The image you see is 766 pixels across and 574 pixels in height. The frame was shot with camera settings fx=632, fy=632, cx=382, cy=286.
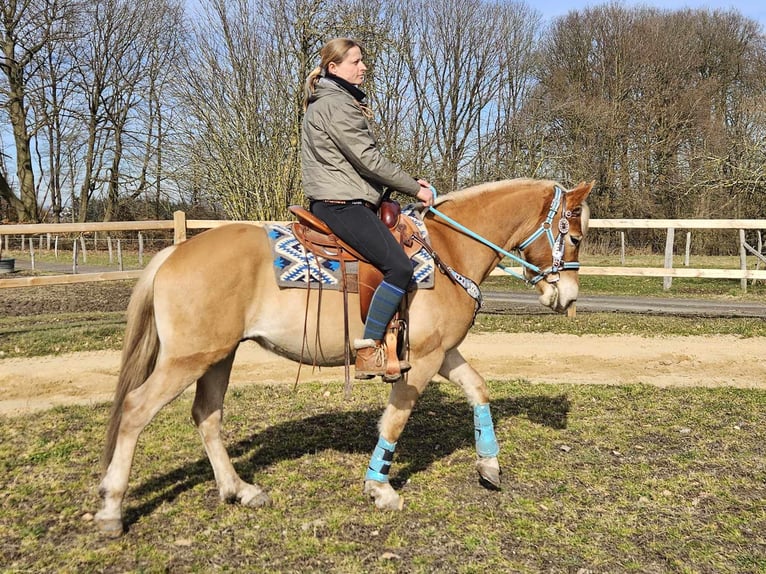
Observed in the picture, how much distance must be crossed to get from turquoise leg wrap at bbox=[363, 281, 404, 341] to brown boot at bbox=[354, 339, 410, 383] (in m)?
0.07

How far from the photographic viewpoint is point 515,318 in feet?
44.5

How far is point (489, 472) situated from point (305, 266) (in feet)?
7.02

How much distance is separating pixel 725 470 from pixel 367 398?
12.7 ft

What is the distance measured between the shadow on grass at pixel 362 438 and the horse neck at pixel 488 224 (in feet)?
5.99

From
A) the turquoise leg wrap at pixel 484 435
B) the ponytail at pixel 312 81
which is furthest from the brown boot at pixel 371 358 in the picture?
the ponytail at pixel 312 81

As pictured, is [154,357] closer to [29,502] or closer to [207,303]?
[207,303]

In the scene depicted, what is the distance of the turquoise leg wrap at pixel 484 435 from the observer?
501 cm

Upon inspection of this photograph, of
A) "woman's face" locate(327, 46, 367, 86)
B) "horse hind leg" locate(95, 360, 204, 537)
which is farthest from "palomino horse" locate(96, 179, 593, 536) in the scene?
"woman's face" locate(327, 46, 367, 86)

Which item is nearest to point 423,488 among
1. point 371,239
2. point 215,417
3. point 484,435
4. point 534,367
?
point 484,435

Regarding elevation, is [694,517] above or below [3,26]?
below

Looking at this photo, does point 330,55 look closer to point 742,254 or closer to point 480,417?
point 480,417

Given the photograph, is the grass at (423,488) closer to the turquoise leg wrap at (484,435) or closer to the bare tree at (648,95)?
the turquoise leg wrap at (484,435)

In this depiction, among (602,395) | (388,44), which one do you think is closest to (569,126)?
(388,44)

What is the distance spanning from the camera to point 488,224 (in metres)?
4.97
